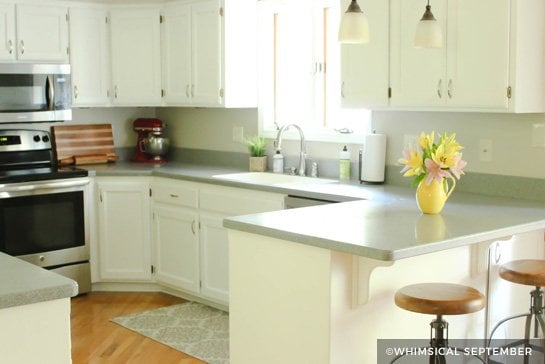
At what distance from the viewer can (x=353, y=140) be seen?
176 inches

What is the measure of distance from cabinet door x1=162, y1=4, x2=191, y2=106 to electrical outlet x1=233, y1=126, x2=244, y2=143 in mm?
398

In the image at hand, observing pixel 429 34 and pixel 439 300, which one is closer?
pixel 439 300

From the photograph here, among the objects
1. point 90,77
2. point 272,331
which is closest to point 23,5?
point 90,77

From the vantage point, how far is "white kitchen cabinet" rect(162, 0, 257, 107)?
4.86 m

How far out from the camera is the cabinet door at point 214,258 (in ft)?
14.8

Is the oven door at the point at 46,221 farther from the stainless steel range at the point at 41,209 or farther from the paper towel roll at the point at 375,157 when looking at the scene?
the paper towel roll at the point at 375,157

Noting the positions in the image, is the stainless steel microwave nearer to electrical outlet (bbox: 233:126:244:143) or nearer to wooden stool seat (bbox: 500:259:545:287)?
electrical outlet (bbox: 233:126:244:143)

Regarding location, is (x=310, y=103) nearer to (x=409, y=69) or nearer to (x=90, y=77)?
(x=409, y=69)

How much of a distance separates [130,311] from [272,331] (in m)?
2.07

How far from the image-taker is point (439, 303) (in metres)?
2.49

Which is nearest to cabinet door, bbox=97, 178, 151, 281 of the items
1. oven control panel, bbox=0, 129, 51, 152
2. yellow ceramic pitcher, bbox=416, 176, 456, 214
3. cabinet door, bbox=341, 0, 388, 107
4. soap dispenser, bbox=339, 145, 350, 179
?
oven control panel, bbox=0, 129, 51, 152

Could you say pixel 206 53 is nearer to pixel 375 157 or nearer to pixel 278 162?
pixel 278 162

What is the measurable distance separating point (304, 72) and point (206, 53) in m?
0.69

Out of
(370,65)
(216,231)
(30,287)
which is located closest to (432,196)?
(370,65)
